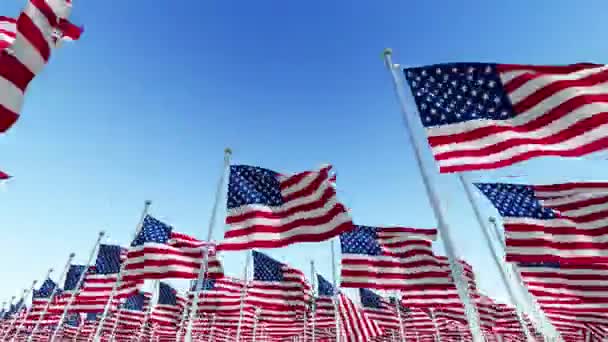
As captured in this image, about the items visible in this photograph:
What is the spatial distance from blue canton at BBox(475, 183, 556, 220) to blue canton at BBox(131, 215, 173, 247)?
12.4m

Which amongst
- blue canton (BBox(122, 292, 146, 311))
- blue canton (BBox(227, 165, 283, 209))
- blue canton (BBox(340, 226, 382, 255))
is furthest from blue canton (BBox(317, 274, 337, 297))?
blue canton (BBox(227, 165, 283, 209))

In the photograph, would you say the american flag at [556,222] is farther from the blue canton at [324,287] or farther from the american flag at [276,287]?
the blue canton at [324,287]

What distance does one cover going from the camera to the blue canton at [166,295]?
90.4 ft

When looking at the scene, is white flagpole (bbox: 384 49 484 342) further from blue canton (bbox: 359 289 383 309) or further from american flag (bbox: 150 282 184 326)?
american flag (bbox: 150 282 184 326)

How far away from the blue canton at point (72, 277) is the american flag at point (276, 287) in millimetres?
14657

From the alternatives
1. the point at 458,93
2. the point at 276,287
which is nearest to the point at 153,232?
the point at 276,287

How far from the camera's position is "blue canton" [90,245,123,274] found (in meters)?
22.0

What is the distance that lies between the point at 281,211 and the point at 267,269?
30.8 feet

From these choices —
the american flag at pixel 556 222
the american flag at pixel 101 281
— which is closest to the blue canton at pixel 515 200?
the american flag at pixel 556 222

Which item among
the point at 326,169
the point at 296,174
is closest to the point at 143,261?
the point at 296,174

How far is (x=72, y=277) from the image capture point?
28031 mm

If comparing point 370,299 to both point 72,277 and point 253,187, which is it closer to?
point 253,187

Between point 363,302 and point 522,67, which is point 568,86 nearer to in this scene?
point 522,67

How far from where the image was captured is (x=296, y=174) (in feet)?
45.0
